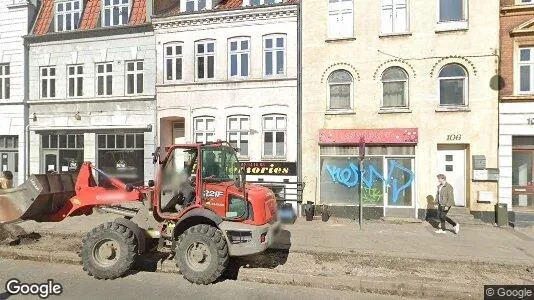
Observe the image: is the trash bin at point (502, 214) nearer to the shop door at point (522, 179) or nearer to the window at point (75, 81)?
the shop door at point (522, 179)

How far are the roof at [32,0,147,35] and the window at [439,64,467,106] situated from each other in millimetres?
12437

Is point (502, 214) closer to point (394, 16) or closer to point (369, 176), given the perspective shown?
point (369, 176)

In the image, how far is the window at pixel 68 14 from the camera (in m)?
16.3

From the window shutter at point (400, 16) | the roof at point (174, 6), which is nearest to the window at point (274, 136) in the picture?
the roof at point (174, 6)

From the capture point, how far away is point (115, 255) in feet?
22.2

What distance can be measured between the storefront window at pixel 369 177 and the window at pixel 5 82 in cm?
1527

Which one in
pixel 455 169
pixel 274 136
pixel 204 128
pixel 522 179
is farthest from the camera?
pixel 204 128

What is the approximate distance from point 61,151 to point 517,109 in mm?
18718

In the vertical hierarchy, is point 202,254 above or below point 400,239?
above

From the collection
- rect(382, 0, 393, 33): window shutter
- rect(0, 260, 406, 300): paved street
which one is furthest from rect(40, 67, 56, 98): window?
rect(382, 0, 393, 33): window shutter

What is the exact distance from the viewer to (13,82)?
653 inches

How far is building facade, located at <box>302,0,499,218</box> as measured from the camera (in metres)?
12.2

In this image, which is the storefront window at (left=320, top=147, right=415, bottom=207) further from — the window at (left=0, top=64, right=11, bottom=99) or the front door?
the window at (left=0, top=64, right=11, bottom=99)

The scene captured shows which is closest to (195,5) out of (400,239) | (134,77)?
(134,77)
